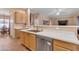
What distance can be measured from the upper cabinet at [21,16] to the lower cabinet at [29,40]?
178 millimetres

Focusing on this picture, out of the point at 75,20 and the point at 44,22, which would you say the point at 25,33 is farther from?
the point at 75,20

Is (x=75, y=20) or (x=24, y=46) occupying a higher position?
(x=75, y=20)

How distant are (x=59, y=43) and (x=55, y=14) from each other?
42 cm

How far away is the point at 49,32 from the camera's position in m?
2.13

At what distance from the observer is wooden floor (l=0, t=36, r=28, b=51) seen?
2.08m

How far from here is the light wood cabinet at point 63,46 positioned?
6.49ft

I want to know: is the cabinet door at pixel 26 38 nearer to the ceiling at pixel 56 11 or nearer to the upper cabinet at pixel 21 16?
the upper cabinet at pixel 21 16

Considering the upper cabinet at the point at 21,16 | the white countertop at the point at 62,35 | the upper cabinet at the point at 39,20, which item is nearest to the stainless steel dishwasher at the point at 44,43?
the white countertop at the point at 62,35

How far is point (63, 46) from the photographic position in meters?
2.05

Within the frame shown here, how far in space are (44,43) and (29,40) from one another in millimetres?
230
